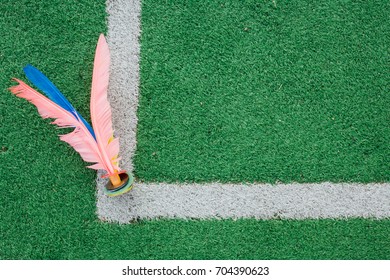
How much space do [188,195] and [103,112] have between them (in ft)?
2.09

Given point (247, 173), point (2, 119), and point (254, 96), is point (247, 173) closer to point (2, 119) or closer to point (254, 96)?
point (254, 96)

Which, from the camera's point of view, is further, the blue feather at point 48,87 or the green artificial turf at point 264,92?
the green artificial turf at point 264,92

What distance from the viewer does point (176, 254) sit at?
2383mm

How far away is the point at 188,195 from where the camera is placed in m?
2.38

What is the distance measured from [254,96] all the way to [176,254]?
0.97 meters

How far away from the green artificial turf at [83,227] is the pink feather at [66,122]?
6.1 inches

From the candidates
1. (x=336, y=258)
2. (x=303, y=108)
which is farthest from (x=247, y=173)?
(x=336, y=258)

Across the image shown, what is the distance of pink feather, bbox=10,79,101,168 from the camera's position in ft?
7.13

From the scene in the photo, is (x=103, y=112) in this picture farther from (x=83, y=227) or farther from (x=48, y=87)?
(x=83, y=227)

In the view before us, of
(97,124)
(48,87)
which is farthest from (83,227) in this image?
(48,87)

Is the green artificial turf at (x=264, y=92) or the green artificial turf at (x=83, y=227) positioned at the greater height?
the green artificial turf at (x=264, y=92)

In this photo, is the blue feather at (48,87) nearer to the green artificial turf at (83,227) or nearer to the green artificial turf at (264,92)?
the green artificial turf at (83,227)

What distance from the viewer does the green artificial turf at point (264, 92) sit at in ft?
7.88

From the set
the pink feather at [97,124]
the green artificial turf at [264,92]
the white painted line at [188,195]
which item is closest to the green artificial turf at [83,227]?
the white painted line at [188,195]
